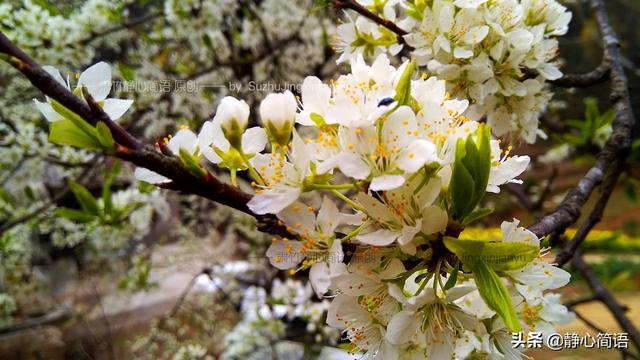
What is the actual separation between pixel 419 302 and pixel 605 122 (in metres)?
1.32

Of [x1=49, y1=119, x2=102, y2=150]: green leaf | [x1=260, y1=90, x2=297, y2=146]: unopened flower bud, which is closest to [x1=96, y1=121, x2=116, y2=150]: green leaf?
[x1=49, y1=119, x2=102, y2=150]: green leaf

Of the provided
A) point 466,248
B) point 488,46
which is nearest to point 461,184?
point 466,248

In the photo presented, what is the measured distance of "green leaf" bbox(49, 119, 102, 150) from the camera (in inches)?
17.9

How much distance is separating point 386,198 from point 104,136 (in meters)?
0.30

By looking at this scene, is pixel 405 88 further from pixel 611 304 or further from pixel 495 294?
pixel 611 304

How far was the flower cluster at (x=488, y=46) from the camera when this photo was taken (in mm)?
819

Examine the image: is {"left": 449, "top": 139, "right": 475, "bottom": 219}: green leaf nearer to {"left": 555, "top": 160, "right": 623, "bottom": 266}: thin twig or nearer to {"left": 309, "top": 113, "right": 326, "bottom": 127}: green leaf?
{"left": 309, "top": 113, "right": 326, "bottom": 127}: green leaf

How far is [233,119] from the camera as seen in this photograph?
503mm

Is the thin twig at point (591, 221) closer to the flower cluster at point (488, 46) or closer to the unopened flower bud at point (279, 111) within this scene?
the flower cluster at point (488, 46)

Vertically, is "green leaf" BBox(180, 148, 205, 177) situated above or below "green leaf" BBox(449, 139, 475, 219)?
above

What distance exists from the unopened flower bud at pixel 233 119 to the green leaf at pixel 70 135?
0.13 meters

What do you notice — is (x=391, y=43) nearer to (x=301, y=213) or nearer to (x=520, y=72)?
(x=520, y=72)

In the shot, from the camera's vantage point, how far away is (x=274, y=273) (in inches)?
112

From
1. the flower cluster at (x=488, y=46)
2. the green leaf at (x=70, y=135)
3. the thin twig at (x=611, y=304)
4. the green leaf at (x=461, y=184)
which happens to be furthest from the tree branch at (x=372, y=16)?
the thin twig at (x=611, y=304)
